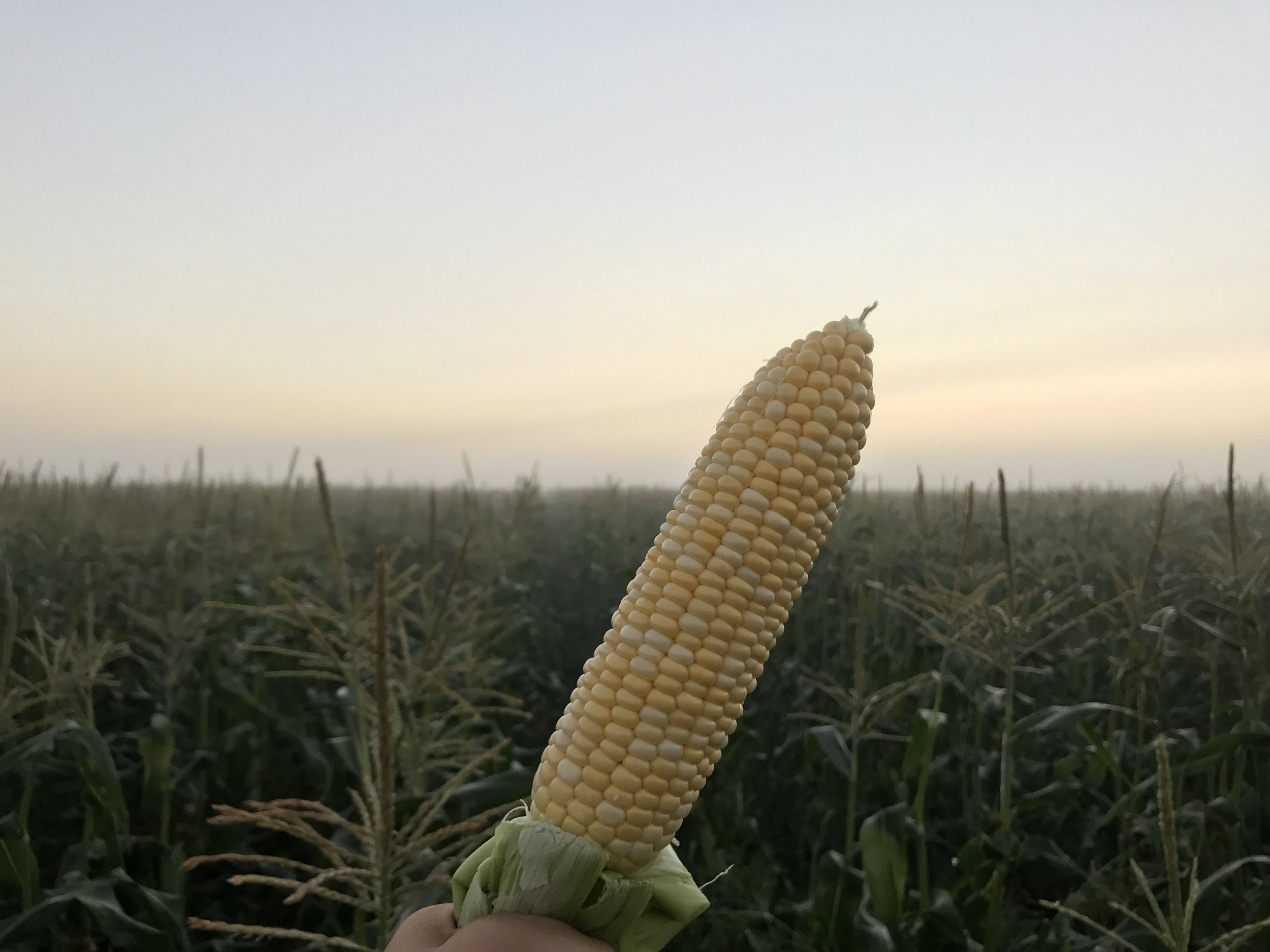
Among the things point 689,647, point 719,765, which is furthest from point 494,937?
point 719,765

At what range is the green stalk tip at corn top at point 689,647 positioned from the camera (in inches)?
64.5

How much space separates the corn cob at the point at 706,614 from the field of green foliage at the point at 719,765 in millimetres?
436

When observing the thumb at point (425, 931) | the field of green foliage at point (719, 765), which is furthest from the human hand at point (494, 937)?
the field of green foliage at point (719, 765)

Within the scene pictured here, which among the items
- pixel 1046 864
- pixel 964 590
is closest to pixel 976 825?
pixel 1046 864

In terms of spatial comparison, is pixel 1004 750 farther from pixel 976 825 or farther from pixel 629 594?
pixel 629 594

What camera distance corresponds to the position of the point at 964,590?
6.80m

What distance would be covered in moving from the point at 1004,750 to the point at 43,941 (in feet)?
14.2

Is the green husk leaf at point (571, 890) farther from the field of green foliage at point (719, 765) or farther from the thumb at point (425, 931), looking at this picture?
the field of green foliage at point (719, 765)

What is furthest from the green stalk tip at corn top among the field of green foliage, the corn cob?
the field of green foliage

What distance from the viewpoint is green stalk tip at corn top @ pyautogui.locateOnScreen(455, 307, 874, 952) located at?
5.37ft

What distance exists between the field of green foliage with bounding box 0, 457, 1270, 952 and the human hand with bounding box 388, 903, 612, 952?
0.28 m

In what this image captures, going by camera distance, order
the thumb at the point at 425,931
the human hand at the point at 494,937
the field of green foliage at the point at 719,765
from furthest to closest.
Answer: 1. the field of green foliage at the point at 719,765
2. the thumb at the point at 425,931
3. the human hand at the point at 494,937

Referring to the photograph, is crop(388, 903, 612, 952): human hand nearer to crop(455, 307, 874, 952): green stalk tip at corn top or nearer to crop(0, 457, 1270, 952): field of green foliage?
crop(455, 307, 874, 952): green stalk tip at corn top

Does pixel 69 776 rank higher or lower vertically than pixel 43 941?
higher
